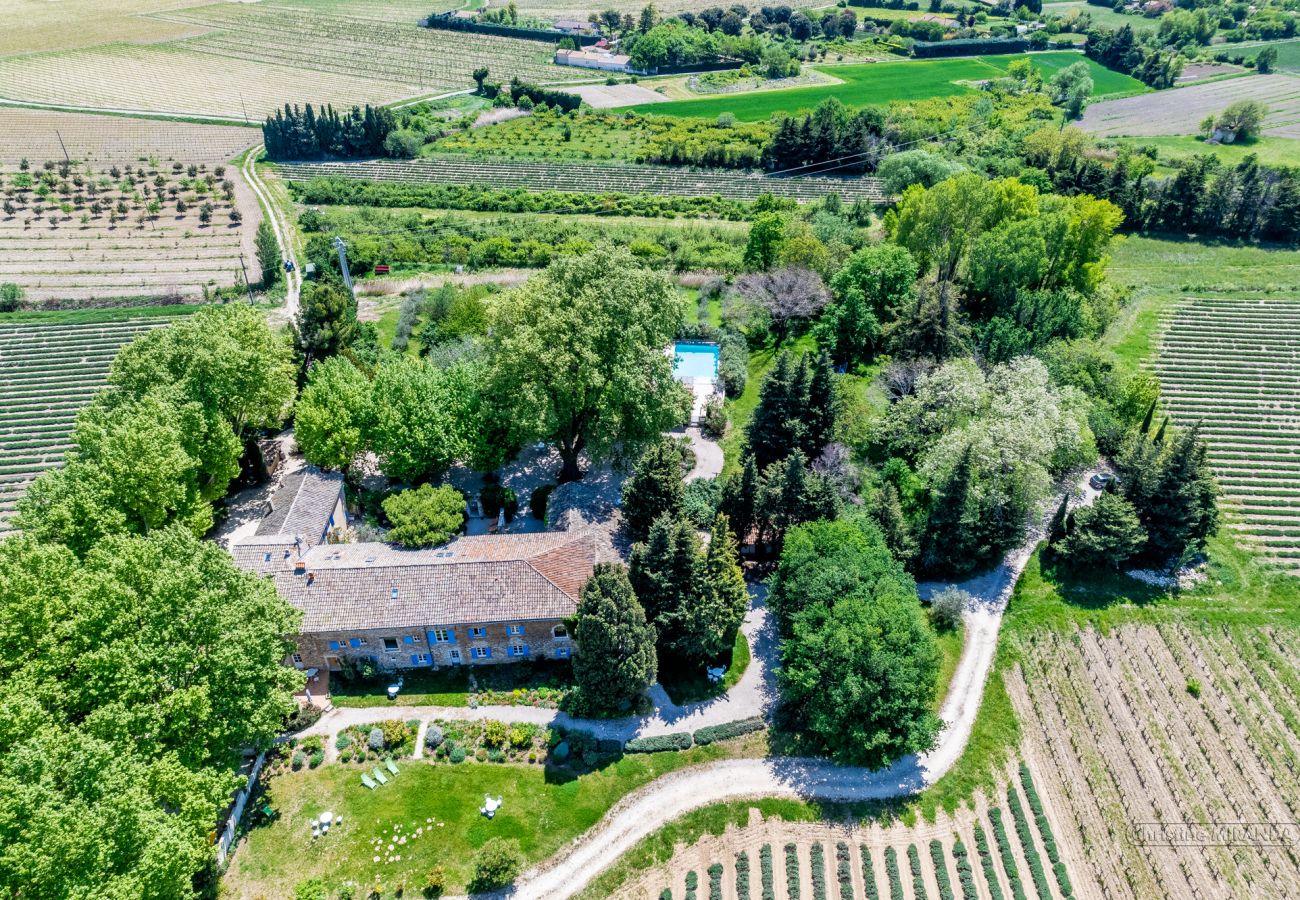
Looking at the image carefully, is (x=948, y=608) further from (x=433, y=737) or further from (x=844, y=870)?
(x=433, y=737)

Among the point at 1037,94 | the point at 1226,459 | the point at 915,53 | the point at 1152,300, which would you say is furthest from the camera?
the point at 915,53

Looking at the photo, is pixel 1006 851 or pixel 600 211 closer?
pixel 1006 851

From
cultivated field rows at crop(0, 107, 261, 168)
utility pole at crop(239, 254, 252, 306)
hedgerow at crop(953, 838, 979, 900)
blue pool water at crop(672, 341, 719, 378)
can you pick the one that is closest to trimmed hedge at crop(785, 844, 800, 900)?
hedgerow at crop(953, 838, 979, 900)

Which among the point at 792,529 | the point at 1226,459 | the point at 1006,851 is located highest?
the point at 792,529

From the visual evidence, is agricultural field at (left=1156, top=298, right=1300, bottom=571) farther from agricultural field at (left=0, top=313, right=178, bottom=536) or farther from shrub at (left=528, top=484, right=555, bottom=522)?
agricultural field at (left=0, top=313, right=178, bottom=536)

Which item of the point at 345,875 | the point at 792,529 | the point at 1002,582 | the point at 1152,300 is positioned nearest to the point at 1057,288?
the point at 1152,300

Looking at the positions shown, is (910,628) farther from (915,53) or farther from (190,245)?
(915,53)
